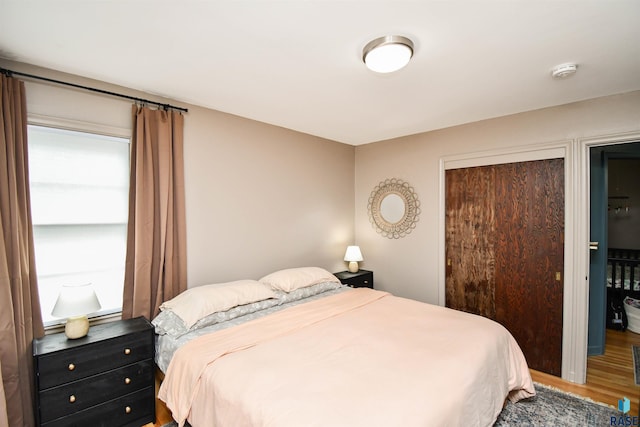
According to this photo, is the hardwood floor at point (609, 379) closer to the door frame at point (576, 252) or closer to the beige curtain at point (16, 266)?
the door frame at point (576, 252)

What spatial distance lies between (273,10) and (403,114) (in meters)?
1.89

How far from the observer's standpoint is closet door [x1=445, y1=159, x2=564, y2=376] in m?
2.83

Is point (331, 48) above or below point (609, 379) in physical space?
above

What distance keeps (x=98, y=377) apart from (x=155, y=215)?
120 centimetres

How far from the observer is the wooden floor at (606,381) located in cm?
234

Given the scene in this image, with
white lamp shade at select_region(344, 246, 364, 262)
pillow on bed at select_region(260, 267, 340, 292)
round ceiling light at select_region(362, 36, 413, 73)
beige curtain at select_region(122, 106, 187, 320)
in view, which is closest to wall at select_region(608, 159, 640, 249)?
white lamp shade at select_region(344, 246, 364, 262)

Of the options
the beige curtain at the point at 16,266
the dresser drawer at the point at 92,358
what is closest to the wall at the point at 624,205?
the dresser drawer at the point at 92,358

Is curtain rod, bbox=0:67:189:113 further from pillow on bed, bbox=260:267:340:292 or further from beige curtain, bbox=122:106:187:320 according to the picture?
pillow on bed, bbox=260:267:340:292

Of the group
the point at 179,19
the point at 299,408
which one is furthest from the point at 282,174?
the point at 299,408

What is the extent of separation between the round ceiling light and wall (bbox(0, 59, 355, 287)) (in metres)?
1.76

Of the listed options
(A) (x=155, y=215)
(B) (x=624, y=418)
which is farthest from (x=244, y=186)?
(B) (x=624, y=418)

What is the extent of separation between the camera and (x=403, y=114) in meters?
2.98

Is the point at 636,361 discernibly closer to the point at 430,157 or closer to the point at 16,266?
the point at 430,157

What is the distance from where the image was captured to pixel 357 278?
3.92 meters
